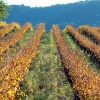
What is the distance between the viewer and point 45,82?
2564 centimetres

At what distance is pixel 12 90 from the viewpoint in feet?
69.0

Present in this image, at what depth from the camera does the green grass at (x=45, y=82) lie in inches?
903

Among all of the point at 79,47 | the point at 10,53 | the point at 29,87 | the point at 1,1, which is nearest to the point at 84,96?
the point at 29,87

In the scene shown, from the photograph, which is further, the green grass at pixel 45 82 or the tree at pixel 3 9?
the tree at pixel 3 9

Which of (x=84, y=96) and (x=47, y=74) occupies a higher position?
(x=84, y=96)

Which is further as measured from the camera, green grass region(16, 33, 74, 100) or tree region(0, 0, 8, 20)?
tree region(0, 0, 8, 20)

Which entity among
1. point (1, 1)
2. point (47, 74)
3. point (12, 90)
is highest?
point (12, 90)

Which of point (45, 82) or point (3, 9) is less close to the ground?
point (45, 82)

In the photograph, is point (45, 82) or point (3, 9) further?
point (3, 9)

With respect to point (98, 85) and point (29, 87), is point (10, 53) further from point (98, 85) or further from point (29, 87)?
point (98, 85)

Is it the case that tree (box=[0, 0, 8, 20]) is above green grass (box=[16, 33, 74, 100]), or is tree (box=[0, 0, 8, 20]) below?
below

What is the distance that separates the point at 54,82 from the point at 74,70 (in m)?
1.66

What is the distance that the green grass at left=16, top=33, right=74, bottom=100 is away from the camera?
75.2 ft

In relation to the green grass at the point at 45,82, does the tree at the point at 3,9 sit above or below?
below
